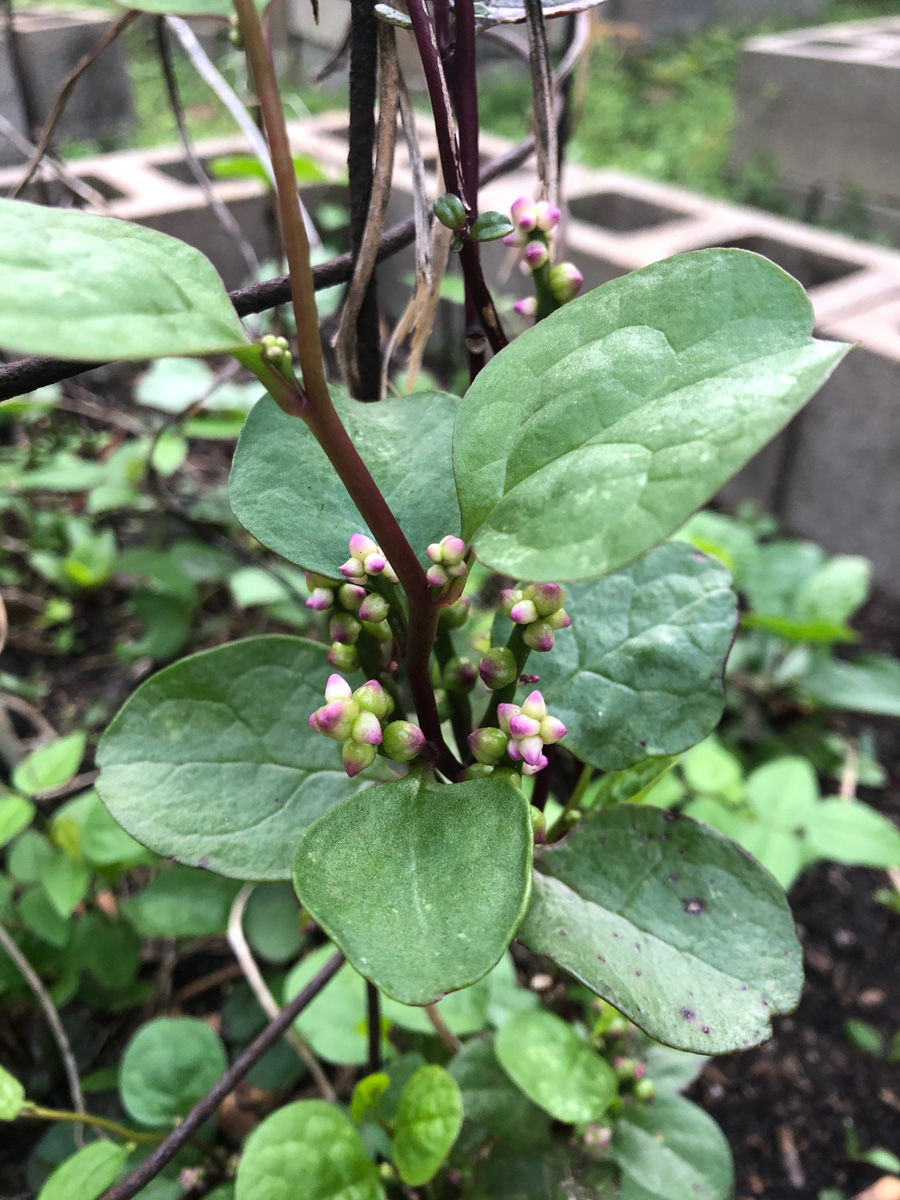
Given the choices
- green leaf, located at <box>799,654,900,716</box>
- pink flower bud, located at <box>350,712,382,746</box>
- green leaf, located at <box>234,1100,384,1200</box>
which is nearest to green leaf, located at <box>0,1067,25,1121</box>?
green leaf, located at <box>234,1100,384,1200</box>

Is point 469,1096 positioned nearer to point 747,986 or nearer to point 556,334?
point 747,986

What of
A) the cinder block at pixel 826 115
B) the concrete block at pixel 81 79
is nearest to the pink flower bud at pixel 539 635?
the cinder block at pixel 826 115

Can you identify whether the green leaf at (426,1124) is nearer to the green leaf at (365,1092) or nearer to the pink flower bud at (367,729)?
the green leaf at (365,1092)

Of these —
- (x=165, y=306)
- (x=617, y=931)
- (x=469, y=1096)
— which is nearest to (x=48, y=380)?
(x=165, y=306)

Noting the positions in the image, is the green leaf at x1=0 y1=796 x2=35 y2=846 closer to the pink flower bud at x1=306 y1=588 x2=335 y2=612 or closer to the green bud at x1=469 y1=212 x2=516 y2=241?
the pink flower bud at x1=306 y1=588 x2=335 y2=612

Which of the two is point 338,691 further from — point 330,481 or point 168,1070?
point 168,1070

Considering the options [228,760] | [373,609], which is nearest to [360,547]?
[373,609]
